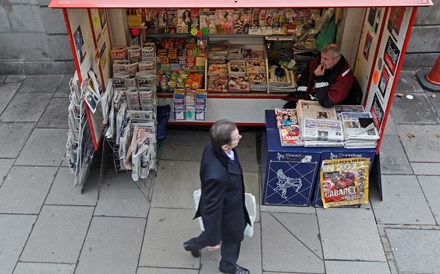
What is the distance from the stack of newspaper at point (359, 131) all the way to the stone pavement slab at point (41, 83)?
450 cm

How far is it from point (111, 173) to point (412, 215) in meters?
3.49

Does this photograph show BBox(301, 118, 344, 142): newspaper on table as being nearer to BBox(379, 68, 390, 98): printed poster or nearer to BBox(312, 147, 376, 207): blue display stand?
BBox(312, 147, 376, 207): blue display stand

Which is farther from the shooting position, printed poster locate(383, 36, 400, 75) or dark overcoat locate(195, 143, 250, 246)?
printed poster locate(383, 36, 400, 75)

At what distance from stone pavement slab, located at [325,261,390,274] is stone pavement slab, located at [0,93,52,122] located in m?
4.39

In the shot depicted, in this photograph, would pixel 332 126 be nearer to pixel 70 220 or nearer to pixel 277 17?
pixel 277 17

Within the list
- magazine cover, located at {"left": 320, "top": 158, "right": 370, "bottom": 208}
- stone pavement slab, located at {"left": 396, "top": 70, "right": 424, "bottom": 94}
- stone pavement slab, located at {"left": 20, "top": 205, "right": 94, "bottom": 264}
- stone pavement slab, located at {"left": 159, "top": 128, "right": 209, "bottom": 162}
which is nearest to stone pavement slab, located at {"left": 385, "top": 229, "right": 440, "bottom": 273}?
magazine cover, located at {"left": 320, "top": 158, "right": 370, "bottom": 208}

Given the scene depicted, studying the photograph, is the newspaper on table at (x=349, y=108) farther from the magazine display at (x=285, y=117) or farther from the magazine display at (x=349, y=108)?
the magazine display at (x=285, y=117)

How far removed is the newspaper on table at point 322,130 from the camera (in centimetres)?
451

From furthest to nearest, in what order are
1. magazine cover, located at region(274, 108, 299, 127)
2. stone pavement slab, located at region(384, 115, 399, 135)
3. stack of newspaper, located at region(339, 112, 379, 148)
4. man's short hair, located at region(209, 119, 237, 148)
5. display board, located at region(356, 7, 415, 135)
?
stone pavement slab, located at region(384, 115, 399, 135) < magazine cover, located at region(274, 108, 299, 127) < stack of newspaper, located at region(339, 112, 379, 148) < display board, located at region(356, 7, 415, 135) < man's short hair, located at region(209, 119, 237, 148)

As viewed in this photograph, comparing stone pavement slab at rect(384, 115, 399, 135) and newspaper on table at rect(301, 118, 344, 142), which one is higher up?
newspaper on table at rect(301, 118, 344, 142)

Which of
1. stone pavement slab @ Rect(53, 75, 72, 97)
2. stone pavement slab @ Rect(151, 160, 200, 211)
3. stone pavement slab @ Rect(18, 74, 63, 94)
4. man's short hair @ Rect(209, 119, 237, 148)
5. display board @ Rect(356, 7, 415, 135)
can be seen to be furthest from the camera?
stone pavement slab @ Rect(18, 74, 63, 94)

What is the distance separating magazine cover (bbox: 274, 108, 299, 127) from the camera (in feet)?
15.7

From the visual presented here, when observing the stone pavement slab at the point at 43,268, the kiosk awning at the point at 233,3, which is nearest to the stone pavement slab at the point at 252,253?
the stone pavement slab at the point at 43,268

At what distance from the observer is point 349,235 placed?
15.2 ft
